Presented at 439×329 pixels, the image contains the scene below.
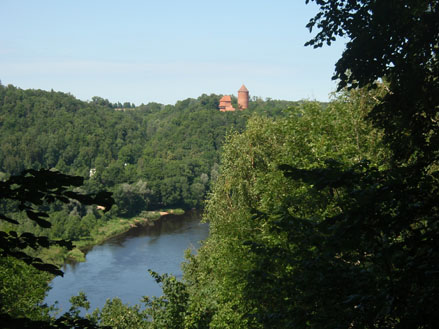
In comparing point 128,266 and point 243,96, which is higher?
point 243,96

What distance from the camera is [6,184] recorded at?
383cm

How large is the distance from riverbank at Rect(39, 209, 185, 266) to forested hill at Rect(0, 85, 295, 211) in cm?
243

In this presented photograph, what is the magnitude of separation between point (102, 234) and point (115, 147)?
161 ft

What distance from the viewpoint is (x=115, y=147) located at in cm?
10412

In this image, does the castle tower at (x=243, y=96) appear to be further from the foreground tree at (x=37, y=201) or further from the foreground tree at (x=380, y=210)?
the foreground tree at (x=37, y=201)

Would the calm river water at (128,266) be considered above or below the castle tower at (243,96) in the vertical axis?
below

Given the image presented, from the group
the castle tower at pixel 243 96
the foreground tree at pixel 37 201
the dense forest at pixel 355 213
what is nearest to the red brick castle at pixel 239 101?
the castle tower at pixel 243 96

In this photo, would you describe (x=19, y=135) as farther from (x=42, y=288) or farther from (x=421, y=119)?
(x=421, y=119)

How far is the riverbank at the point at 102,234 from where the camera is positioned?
42.7 m

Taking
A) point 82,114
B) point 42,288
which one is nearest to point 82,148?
point 82,114

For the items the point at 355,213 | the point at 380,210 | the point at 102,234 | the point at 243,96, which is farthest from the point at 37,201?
the point at 243,96

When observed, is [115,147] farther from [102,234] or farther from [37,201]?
[37,201]

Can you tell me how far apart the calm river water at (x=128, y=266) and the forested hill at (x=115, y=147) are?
14.6m

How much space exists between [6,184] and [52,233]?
2136 inches
